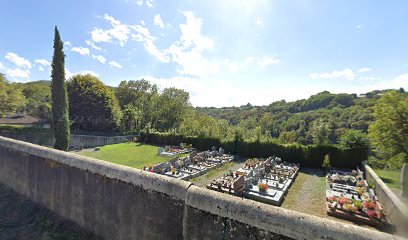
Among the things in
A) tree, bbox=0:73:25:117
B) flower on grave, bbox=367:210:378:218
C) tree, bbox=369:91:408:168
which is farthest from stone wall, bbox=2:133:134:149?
tree, bbox=369:91:408:168

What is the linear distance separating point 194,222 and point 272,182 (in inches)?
456

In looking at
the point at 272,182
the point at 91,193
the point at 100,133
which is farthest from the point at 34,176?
the point at 100,133

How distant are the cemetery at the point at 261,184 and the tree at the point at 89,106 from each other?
28046mm

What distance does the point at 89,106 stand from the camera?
35.7 m

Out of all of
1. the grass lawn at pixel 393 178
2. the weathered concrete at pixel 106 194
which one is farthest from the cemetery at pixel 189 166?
the grass lawn at pixel 393 178

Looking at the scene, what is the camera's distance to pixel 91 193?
536 cm

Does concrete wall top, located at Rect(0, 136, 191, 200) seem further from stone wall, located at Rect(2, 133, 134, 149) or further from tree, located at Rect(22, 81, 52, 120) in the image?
tree, located at Rect(22, 81, 52, 120)

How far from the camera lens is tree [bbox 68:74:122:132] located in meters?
35.2

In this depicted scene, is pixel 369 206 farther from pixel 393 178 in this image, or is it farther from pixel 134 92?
pixel 134 92

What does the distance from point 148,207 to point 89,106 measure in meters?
36.0

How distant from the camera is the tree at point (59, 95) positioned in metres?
20.7

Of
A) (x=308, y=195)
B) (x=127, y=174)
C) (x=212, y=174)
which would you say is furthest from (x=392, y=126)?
(x=127, y=174)

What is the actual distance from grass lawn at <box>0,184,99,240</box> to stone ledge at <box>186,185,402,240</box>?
3.38 meters

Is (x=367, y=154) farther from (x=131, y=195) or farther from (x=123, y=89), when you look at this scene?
(x=123, y=89)
